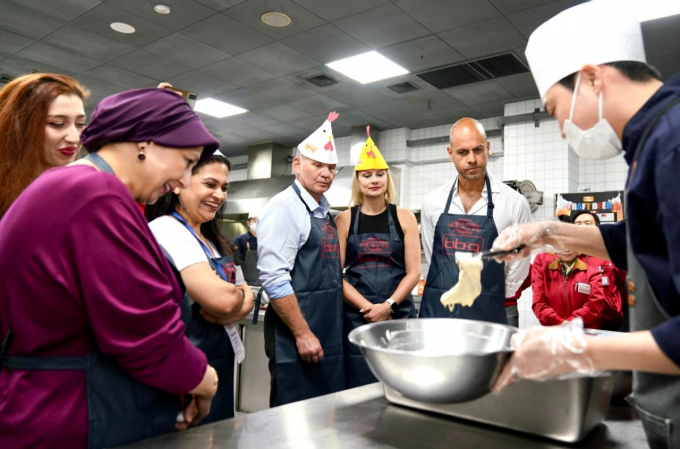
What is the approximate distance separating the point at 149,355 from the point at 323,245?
1.34 metres

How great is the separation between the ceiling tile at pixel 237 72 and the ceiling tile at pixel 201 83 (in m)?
0.13

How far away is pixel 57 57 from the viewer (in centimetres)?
Answer: 485

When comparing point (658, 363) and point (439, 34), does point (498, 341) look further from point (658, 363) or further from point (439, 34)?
point (439, 34)

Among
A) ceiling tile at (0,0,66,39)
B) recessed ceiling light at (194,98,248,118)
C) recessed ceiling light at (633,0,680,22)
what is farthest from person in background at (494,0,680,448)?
recessed ceiling light at (194,98,248,118)

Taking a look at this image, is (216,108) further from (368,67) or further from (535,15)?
(535,15)

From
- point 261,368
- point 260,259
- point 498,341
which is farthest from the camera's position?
point 261,368

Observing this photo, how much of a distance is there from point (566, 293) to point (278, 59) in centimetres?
334

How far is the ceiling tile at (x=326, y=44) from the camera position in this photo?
4062mm

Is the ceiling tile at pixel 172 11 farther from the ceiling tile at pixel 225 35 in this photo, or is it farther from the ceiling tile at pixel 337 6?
the ceiling tile at pixel 337 6

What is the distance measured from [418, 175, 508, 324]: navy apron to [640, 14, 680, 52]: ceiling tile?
8.81 ft

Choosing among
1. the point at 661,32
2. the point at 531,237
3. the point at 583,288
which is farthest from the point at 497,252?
the point at 661,32

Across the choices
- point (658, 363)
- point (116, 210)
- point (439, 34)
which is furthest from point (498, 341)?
point (439, 34)

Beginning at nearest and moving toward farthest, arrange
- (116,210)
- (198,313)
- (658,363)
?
(658,363)
(116,210)
(198,313)

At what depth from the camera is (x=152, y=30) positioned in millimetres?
4125
